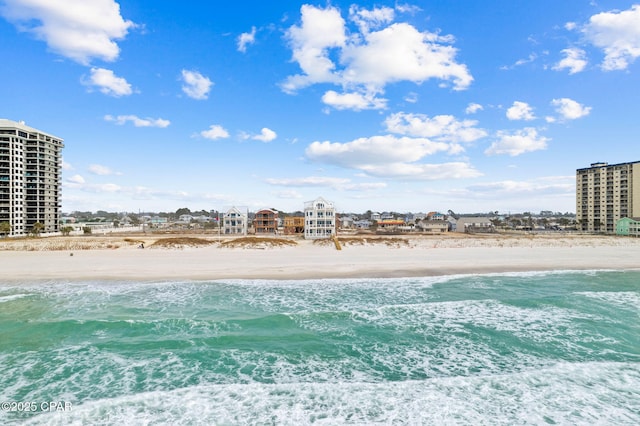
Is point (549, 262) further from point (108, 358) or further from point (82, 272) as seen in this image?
point (82, 272)

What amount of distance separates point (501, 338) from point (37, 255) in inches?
1698

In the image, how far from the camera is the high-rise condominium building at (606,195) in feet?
267

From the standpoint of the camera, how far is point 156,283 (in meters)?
23.2

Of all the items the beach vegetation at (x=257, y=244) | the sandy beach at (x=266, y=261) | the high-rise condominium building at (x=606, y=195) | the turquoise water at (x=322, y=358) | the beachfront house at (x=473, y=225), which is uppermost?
the high-rise condominium building at (x=606, y=195)

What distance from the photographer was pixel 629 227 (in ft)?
232

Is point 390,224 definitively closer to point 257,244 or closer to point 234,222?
point 234,222

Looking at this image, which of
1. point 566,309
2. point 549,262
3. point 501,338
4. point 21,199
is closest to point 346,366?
point 501,338

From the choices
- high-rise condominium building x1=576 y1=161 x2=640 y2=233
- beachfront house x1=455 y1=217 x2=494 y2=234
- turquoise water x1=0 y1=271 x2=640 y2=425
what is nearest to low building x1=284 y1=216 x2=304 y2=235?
beachfront house x1=455 y1=217 x2=494 y2=234

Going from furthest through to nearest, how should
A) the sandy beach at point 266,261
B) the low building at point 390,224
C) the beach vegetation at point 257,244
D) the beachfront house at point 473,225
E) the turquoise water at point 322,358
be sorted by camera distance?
the low building at point 390,224 → the beachfront house at point 473,225 → the beach vegetation at point 257,244 → the sandy beach at point 266,261 → the turquoise water at point 322,358

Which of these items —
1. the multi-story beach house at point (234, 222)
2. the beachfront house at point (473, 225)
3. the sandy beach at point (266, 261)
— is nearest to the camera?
the sandy beach at point (266, 261)

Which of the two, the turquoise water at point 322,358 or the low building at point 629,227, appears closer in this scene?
the turquoise water at point 322,358

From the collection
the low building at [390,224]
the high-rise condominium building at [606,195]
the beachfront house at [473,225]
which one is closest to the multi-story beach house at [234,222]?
the low building at [390,224]

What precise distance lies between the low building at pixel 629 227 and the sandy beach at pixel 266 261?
1652 inches

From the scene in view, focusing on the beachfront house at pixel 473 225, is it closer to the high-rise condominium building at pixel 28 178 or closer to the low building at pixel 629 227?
the low building at pixel 629 227
